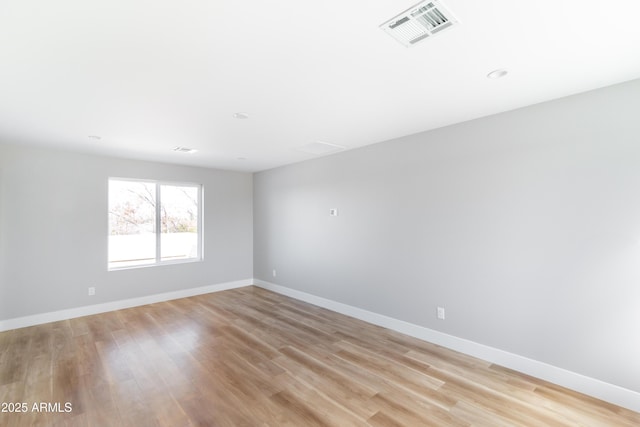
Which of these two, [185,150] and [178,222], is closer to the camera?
[185,150]

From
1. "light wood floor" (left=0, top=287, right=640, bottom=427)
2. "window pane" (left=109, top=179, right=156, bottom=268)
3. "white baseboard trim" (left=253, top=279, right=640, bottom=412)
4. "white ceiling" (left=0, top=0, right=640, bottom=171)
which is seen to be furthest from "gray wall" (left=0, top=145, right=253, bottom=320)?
"white baseboard trim" (left=253, top=279, right=640, bottom=412)

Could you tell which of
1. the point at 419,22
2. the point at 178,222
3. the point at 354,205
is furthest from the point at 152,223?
the point at 419,22

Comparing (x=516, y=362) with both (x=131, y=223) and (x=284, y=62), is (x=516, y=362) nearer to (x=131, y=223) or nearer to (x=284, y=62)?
(x=284, y=62)

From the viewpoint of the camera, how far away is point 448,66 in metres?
1.95

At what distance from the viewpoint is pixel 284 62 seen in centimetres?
189

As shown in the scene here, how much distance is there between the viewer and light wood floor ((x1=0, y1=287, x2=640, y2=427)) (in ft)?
6.71

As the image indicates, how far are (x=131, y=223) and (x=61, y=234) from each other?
2.95 feet

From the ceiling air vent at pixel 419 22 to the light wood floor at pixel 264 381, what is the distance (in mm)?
2538

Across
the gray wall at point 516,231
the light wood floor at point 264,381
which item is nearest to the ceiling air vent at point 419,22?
the gray wall at point 516,231

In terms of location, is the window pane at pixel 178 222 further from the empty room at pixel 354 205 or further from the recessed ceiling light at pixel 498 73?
the recessed ceiling light at pixel 498 73

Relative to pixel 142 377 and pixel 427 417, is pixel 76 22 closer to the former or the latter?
pixel 142 377

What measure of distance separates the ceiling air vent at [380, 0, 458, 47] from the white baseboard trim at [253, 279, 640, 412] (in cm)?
289

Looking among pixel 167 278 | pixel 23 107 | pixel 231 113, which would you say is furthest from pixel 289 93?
pixel 167 278

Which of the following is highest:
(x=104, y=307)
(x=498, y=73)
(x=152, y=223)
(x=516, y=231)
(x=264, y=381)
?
(x=498, y=73)
